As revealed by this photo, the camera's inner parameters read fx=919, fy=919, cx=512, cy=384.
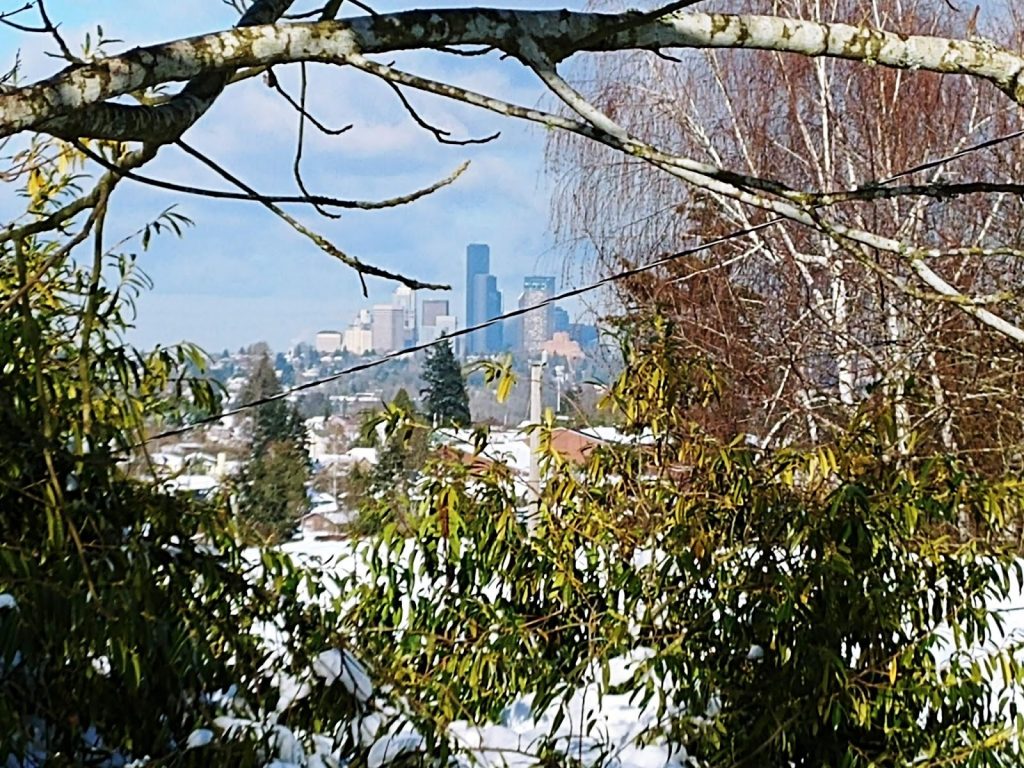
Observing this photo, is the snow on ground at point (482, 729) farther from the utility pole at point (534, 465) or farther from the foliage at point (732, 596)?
the utility pole at point (534, 465)

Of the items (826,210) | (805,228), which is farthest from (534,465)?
(805,228)

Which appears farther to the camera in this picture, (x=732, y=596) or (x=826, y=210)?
(x=826, y=210)

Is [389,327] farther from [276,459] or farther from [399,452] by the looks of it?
[399,452]

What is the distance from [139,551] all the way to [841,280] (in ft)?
17.1

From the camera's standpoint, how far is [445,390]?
3.69m

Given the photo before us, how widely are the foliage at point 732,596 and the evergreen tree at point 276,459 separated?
4.23 feet

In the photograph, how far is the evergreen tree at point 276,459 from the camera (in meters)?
3.10

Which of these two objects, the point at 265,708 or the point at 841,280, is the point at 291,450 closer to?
the point at 265,708

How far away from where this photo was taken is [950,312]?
516cm

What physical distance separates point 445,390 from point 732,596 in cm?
211

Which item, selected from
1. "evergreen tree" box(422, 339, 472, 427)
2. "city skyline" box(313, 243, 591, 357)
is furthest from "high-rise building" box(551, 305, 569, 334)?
"evergreen tree" box(422, 339, 472, 427)

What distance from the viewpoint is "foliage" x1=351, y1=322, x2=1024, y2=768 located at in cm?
168

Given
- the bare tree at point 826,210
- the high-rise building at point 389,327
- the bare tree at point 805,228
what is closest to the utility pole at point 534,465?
the high-rise building at point 389,327

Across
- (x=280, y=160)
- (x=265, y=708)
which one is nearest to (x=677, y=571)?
(x=265, y=708)
